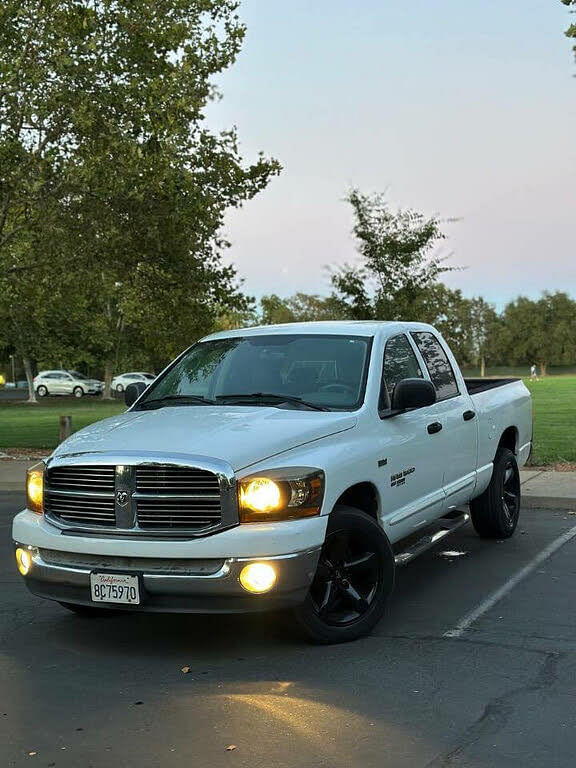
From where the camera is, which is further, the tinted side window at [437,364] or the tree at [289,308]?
the tree at [289,308]

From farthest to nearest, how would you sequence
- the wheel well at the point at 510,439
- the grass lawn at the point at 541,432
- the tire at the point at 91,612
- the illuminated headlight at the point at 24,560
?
the grass lawn at the point at 541,432, the wheel well at the point at 510,439, the tire at the point at 91,612, the illuminated headlight at the point at 24,560

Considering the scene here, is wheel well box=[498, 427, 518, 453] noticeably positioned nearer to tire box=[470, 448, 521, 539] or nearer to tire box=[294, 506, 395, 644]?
tire box=[470, 448, 521, 539]

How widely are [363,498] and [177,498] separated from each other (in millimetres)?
1394

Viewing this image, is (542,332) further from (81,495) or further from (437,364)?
(81,495)

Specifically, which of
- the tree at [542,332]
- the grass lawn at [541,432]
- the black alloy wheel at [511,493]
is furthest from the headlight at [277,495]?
the tree at [542,332]

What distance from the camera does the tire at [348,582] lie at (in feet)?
19.0

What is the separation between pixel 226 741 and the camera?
14.5 ft

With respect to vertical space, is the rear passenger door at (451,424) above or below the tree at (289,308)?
below

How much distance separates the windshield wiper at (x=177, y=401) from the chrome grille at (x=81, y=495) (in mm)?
1199

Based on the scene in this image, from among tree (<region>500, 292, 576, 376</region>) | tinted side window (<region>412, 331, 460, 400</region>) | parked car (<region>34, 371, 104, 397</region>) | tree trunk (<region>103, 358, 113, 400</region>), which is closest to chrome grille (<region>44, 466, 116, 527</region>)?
tinted side window (<region>412, 331, 460, 400</region>)

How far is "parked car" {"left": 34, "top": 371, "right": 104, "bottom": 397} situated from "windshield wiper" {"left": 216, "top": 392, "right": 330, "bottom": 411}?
57.4 m

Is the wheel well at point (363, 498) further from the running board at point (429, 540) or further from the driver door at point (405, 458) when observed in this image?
the running board at point (429, 540)

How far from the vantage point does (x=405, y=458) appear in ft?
22.2

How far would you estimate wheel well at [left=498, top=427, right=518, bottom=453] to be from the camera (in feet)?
30.6
